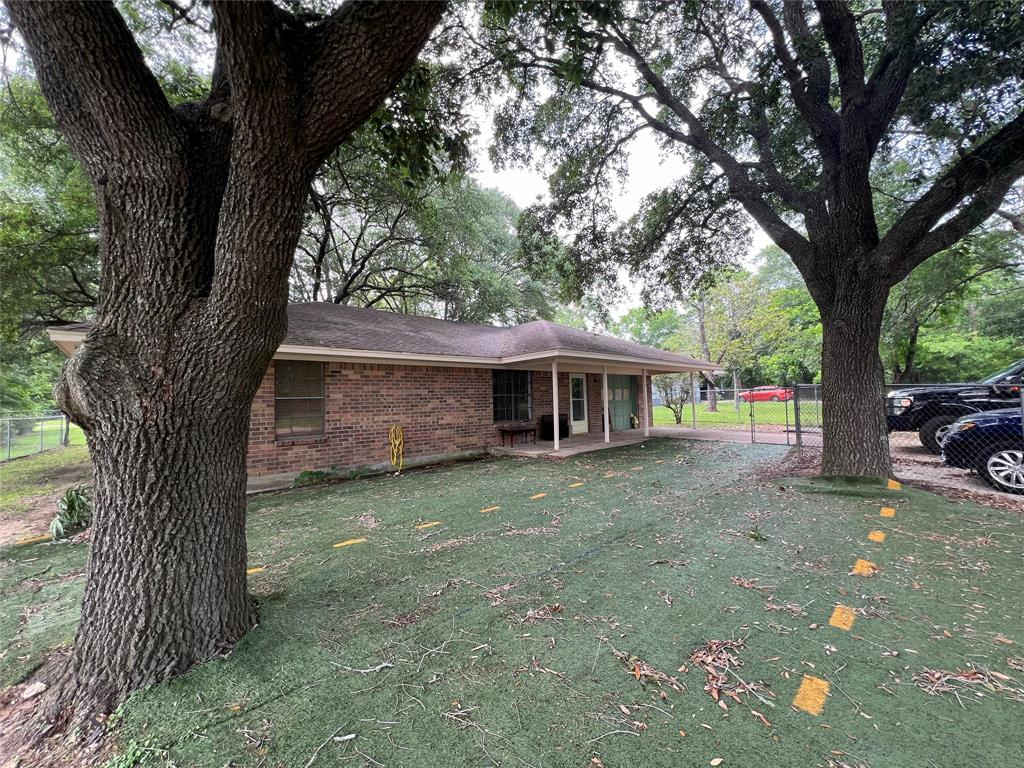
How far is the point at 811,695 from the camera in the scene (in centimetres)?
190

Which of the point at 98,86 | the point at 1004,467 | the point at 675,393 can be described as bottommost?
the point at 1004,467

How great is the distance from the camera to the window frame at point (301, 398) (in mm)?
6906

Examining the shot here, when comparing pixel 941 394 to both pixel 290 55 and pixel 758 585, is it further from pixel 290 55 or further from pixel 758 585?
pixel 290 55

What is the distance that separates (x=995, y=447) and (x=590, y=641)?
6.93m

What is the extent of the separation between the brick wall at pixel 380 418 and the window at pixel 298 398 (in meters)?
0.13

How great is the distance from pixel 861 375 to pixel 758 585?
14.3 feet

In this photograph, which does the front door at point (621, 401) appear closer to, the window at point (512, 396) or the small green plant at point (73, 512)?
the window at point (512, 396)

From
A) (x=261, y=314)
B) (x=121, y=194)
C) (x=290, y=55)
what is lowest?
(x=261, y=314)

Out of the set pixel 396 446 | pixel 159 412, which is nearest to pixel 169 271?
pixel 159 412

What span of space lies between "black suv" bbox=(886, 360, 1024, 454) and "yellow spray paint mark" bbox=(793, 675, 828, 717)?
752cm

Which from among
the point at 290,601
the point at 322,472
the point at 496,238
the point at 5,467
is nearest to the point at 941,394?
the point at 290,601

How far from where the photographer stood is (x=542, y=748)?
164 cm

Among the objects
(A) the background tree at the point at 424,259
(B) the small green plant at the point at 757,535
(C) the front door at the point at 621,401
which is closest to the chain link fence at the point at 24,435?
(A) the background tree at the point at 424,259

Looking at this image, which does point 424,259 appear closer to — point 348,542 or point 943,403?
point 348,542
